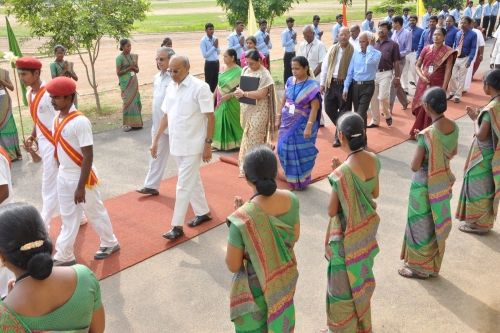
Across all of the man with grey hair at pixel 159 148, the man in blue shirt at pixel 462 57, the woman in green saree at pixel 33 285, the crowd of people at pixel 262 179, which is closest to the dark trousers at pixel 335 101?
the crowd of people at pixel 262 179

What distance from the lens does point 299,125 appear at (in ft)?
21.4

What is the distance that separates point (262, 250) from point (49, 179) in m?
3.06

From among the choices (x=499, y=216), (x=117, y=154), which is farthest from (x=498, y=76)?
(x=117, y=154)

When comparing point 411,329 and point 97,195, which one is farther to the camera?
point 97,195

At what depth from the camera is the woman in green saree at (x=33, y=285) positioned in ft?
6.54

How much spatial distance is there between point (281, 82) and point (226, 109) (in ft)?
20.4

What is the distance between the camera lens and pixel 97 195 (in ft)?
15.8

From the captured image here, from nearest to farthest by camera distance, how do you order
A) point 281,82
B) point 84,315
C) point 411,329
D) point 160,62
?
point 84,315 → point 411,329 → point 160,62 → point 281,82

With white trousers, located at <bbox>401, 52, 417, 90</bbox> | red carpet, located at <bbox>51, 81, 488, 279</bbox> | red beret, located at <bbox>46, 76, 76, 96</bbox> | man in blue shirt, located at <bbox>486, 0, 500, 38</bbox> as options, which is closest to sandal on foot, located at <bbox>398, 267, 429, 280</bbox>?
red carpet, located at <bbox>51, 81, 488, 279</bbox>

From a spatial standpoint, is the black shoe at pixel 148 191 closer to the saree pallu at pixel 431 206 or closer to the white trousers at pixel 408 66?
the saree pallu at pixel 431 206

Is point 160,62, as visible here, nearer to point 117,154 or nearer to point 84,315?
point 117,154

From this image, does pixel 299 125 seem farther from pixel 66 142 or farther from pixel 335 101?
pixel 66 142

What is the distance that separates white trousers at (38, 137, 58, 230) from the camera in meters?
5.02

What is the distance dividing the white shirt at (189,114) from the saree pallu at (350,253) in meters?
2.13
